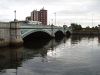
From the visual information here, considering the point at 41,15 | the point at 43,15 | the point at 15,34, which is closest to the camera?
the point at 15,34

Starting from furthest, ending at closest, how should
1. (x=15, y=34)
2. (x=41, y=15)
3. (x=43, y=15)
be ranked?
1. (x=41, y=15)
2. (x=43, y=15)
3. (x=15, y=34)

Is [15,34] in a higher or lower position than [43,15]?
lower

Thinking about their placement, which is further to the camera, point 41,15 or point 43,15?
point 41,15

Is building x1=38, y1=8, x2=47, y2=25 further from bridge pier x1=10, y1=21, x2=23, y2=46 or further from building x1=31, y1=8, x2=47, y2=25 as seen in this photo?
bridge pier x1=10, y1=21, x2=23, y2=46

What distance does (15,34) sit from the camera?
46.9 metres

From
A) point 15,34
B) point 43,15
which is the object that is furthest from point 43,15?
point 15,34

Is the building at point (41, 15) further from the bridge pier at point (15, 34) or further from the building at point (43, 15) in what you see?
the bridge pier at point (15, 34)

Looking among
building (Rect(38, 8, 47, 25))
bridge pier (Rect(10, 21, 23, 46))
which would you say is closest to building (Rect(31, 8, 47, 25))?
building (Rect(38, 8, 47, 25))

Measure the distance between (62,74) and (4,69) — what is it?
686cm

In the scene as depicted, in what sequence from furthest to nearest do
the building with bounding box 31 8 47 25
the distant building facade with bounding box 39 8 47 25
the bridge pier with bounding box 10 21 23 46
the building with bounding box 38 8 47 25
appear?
the building with bounding box 31 8 47 25 < the distant building facade with bounding box 39 8 47 25 < the building with bounding box 38 8 47 25 < the bridge pier with bounding box 10 21 23 46

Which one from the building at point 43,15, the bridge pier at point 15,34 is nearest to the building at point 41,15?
the building at point 43,15

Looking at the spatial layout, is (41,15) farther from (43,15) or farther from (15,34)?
(15,34)

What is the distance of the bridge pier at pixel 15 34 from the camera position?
153ft

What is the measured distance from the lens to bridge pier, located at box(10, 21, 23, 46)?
46562 millimetres
